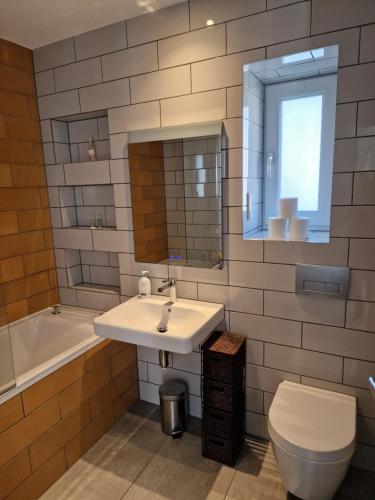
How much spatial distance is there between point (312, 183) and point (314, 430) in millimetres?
1357

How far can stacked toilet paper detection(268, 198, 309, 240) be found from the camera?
1.74 m

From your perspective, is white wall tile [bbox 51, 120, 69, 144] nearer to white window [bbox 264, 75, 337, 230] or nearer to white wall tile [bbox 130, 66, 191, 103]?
white wall tile [bbox 130, 66, 191, 103]

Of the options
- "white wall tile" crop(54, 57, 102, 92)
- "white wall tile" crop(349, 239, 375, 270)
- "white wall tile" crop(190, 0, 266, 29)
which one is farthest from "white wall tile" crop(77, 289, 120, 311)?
"white wall tile" crop(190, 0, 266, 29)

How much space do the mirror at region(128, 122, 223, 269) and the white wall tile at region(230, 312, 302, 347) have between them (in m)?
0.36

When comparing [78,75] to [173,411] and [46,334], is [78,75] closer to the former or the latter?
[46,334]

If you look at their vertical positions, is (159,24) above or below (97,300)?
above

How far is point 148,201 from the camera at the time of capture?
2.11 meters

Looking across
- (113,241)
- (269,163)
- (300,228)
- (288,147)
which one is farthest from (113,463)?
(288,147)

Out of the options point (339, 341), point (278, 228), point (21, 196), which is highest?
point (21, 196)

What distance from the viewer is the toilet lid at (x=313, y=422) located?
53.9 inches

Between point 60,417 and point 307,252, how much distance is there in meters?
1.60

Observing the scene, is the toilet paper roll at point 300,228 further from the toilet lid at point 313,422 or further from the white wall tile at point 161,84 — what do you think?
the white wall tile at point 161,84

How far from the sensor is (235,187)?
1808 millimetres

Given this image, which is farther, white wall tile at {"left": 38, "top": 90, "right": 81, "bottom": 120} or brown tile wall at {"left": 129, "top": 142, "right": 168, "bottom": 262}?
white wall tile at {"left": 38, "top": 90, "right": 81, "bottom": 120}
